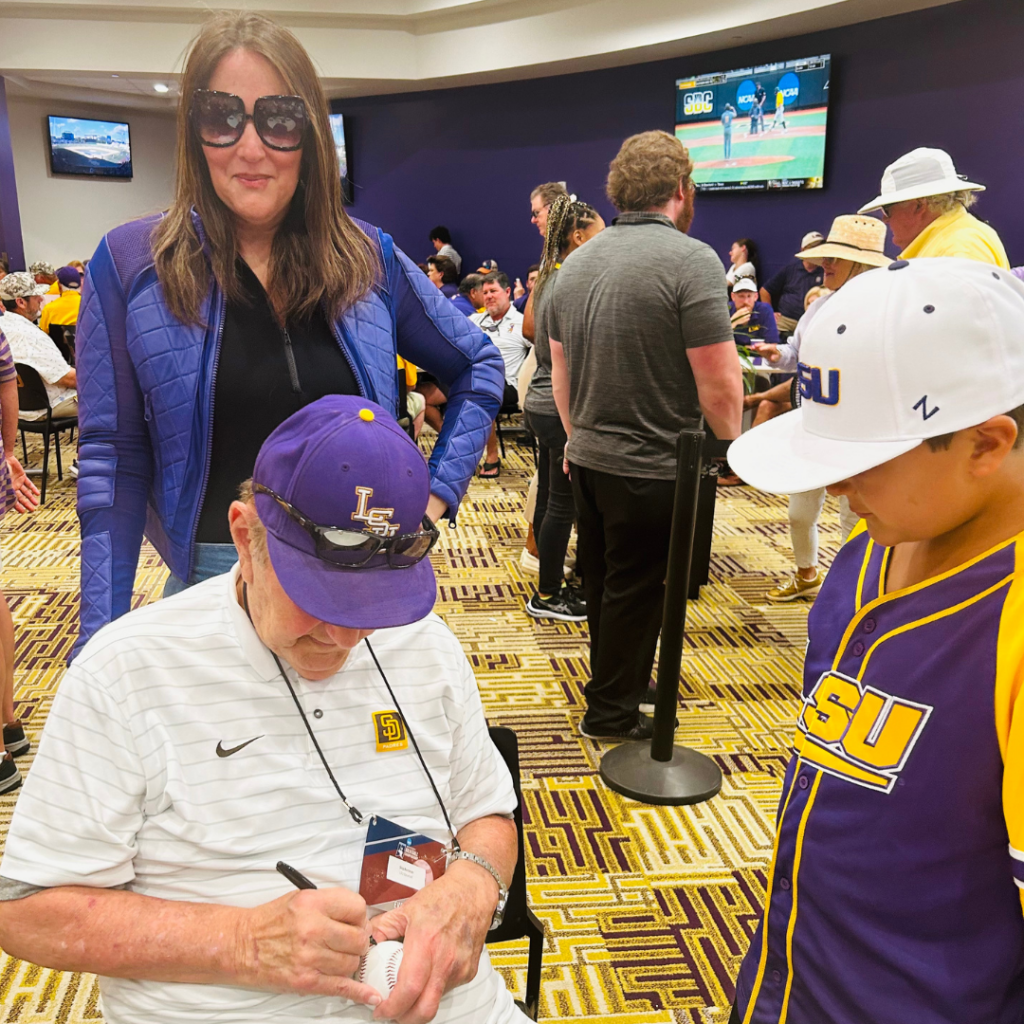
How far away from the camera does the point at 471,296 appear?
28.6 feet

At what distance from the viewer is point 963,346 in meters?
0.83

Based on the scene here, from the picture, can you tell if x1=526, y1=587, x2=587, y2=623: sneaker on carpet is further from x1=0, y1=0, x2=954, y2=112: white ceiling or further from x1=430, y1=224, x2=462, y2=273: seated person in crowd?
x1=430, y1=224, x2=462, y2=273: seated person in crowd

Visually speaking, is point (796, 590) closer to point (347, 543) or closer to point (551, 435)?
point (551, 435)

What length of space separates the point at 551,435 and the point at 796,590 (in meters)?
1.54

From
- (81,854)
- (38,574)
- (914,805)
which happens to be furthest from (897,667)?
(38,574)

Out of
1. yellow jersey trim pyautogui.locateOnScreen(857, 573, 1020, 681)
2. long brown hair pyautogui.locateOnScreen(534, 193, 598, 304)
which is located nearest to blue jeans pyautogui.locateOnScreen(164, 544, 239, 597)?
yellow jersey trim pyautogui.locateOnScreen(857, 573, 1020, 681)

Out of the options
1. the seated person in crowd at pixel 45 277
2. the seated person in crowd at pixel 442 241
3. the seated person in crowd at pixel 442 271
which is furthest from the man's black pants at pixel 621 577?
the seated person in crowd at pixel 442 241

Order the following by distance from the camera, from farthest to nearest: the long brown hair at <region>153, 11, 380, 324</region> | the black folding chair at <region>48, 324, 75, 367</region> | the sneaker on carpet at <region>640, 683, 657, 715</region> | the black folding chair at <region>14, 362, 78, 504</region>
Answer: the black folding chair at <region>48, 324, 75, 367</region>, the black folding chair at <region>14, 362, 78, 504</region>, the sneaker on carpet at <region>640, 683, 657, 715</region>, the long brown hair at <region>153, 11, 380, 324</region>

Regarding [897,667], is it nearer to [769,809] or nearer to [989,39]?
[769,809]

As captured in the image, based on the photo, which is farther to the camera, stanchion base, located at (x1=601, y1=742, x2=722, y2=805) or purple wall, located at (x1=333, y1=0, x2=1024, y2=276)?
purple wall, located at (x1=333, y1=0, x2=1024, y2=276)

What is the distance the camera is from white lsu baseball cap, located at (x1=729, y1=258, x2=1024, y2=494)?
0.83 meters

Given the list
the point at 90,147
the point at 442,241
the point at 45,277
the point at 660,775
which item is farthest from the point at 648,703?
the point at 90,147

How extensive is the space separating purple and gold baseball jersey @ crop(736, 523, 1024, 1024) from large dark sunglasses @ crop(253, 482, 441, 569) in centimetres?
51

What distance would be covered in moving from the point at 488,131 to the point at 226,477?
1133 centimetres
